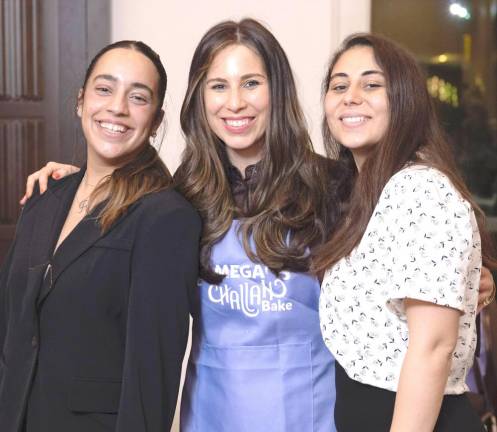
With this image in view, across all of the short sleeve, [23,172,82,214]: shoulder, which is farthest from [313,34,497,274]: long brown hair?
[23,172,82,214]: shoulder

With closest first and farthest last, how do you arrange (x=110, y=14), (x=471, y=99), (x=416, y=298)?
(x=416, y=298)
(x=110, y=14)
(x=471, y=99)

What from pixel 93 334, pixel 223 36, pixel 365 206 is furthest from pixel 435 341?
pixel 223 36

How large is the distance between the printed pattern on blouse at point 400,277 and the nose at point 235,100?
1.59ft

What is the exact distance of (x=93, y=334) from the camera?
178 centimetres

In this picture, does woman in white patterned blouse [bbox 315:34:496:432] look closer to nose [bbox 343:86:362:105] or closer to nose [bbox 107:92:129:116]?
nose [bbox 343:86:362:105]

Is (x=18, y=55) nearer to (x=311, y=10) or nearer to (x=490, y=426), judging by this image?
(x=311, y=10)

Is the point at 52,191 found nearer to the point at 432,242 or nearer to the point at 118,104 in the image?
the point at 118,104

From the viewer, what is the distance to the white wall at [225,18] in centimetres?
352

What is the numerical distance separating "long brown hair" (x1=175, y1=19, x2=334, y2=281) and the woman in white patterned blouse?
7.4 inches

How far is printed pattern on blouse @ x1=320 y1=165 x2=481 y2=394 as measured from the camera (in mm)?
1448

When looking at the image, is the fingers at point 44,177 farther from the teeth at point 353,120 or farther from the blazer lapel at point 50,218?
the teeth at point 353,120

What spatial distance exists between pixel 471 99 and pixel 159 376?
9.08 feet

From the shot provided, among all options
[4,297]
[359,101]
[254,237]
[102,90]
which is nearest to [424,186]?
[359,101]

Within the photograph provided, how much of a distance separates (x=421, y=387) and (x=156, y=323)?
1.94ft
